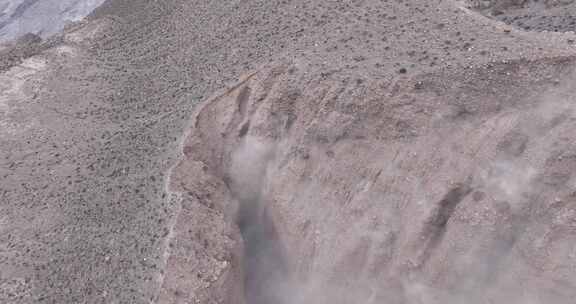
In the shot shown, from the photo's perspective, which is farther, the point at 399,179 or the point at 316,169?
the point at 316,169

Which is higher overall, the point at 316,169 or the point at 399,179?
the point at 399,179

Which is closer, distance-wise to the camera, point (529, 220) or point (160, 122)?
point (529, 220)

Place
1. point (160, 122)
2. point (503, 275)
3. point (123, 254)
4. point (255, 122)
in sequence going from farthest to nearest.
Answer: point (160, 122) < point (255, 122) < point (123, 254) < point (503, 275)

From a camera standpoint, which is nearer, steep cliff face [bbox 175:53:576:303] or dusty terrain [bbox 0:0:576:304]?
steep cliff face [bbox 175:53:576:303]

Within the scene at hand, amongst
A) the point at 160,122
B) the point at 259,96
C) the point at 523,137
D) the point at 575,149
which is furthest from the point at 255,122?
the point at 575,149

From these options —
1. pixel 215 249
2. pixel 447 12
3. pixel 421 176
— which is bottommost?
pixel 215 249

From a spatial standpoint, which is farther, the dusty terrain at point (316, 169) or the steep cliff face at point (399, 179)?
the dusty terrain at point (316, 169)

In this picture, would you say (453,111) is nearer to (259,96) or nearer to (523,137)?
(523,137)

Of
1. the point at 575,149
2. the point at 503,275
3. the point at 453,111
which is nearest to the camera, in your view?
the point at 575,149
